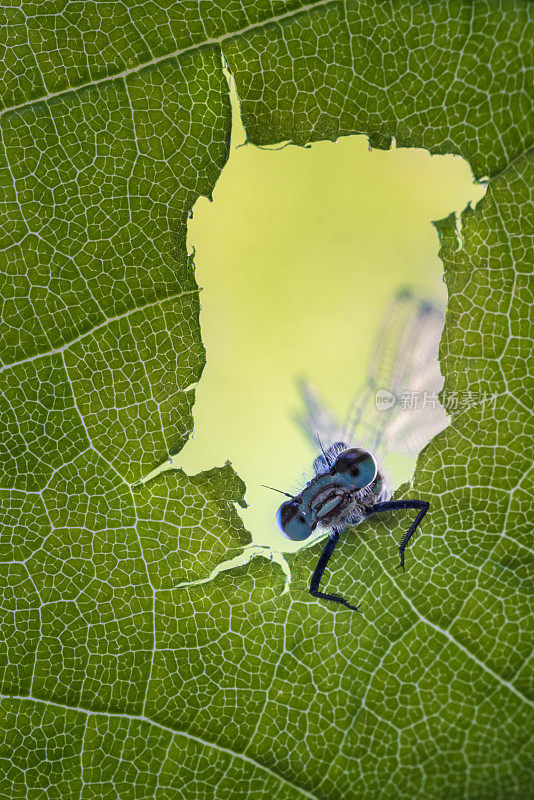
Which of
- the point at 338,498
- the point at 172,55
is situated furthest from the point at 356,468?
the point at 172,55

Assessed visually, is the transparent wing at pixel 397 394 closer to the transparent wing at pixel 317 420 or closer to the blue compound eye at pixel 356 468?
the transparent wing at pixel 317 420

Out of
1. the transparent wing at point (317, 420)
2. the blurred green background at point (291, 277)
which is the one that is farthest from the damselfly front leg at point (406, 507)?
the transparent wing at point (317, 420)

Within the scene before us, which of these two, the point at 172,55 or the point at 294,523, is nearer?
the point at 172,55

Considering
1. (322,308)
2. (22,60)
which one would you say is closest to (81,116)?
(22,60)

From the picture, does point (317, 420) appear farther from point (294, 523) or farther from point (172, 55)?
point (172, 55)

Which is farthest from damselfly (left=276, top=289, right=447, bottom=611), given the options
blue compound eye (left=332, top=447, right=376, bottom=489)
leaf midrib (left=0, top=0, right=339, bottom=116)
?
leaf midrib (left=0, top=0, right=339, bottom=116)
